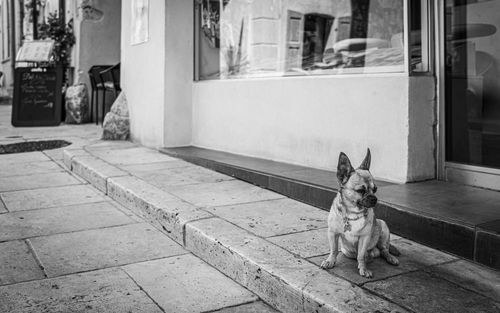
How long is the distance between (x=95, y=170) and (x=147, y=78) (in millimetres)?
2082

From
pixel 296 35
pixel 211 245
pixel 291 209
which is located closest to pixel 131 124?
pixel 296 35

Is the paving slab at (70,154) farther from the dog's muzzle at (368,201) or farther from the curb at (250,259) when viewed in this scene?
the dog's muzzle at (368,201)

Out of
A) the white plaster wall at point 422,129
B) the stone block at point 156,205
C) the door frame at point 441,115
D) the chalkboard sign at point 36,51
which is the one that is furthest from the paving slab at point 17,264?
the chalkboard sign at point 36,51

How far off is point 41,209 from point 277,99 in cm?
258

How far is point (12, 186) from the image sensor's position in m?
5.77

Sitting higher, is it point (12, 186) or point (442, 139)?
point (442, 139)

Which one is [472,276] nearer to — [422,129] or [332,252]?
[332,252]

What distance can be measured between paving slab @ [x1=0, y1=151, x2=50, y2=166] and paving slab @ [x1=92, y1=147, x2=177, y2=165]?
0.97m

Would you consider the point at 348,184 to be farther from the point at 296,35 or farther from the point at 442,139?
the point at 296,35

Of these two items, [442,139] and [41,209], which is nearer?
[442,139]

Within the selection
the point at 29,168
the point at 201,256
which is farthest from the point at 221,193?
the point at 29,168

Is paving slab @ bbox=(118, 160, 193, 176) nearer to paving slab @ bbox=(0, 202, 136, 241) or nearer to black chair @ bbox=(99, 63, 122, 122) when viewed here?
paving slab @ bbox=(0, 202, 136, 241)

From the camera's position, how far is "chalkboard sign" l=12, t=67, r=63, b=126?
436 inches

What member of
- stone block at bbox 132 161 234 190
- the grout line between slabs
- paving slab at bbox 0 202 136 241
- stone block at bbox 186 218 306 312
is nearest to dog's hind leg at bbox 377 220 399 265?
stone block at bbox 186 218 306 312
